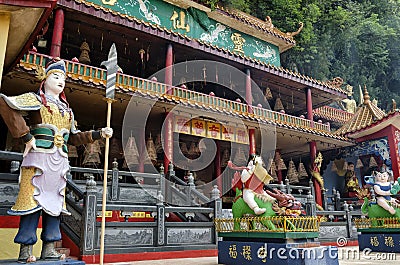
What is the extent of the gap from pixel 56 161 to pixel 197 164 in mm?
11253

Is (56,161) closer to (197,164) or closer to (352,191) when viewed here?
(197,164)

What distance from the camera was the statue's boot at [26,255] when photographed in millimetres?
3410

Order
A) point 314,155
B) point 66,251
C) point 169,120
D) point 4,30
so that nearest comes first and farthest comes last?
point 4,30 → point 66,251 → point 169,120 → point 314,155

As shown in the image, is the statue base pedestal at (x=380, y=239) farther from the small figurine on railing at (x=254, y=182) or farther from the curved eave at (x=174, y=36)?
the curved eave at (x=174, y=36)

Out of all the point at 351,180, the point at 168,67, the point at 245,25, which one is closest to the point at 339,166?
the point at 351,180

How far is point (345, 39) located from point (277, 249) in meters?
25.3

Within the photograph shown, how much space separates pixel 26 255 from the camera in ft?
11.3

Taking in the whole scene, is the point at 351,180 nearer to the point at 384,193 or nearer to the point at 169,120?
the point at 384,193

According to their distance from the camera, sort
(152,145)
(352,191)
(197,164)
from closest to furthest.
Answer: (152,145) < (197,164) < (352,191)

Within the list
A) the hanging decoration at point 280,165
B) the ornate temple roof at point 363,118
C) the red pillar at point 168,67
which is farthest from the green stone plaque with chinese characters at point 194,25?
the hanging decoration at point 280,165

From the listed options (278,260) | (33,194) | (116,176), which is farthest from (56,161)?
(116,176)

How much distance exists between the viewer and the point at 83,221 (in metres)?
6.02

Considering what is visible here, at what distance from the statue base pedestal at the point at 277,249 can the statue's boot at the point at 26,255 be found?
125 inches

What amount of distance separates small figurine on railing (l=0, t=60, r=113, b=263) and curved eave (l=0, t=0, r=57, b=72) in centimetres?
88
